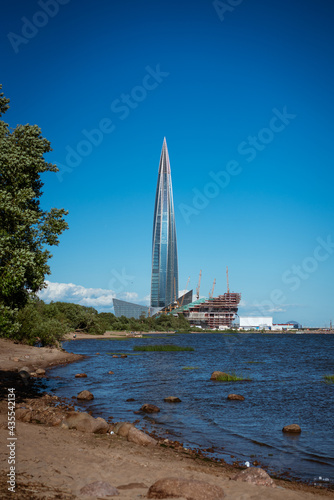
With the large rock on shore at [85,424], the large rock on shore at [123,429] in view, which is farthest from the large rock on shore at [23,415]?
the large rock on shore at [123,429]

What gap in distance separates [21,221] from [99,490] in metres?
10.6

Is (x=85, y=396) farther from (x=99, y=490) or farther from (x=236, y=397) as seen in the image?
(x=99, y=490)

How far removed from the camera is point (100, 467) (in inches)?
426

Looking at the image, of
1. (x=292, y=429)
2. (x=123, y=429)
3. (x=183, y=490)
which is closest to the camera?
(x=183, y=490)

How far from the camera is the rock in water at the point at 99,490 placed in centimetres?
842

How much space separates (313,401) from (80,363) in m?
27.7

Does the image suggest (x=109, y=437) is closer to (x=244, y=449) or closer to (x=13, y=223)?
(x=244, y=449)

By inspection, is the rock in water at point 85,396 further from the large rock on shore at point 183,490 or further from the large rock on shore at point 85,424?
the large rock on shore at point 183,490

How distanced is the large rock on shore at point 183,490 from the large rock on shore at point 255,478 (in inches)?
73.1

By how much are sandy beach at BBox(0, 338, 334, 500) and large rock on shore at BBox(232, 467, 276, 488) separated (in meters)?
0.20

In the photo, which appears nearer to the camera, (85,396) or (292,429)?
(292,429)

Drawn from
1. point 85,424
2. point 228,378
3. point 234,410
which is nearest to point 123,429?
point 85,424

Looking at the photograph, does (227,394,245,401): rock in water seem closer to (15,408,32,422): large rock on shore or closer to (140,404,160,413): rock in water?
(140,404,160,413): rock in water

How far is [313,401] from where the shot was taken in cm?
2538
